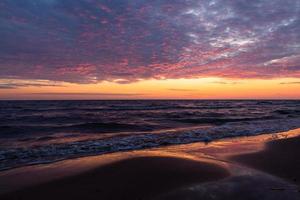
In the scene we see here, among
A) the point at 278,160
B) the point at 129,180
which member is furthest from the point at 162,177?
the point at 278,160

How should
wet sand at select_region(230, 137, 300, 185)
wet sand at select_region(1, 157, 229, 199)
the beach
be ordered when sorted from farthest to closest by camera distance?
wet sand at select_region(230, 137, 300, 185) < wet sand at select_region(1, 157, 229, 199) < the beach

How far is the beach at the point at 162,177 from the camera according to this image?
5.12m

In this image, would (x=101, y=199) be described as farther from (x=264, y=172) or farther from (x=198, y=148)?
(x=198, y=148)

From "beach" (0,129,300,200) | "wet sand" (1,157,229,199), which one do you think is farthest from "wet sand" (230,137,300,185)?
"wet sand" (1,157,229,199)

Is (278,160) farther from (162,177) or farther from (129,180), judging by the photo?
(129,180)

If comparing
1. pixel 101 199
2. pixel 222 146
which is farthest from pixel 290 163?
pixel 101 199

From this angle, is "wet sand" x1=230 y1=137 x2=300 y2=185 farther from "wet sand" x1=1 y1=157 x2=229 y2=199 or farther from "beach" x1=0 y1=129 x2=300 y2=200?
"wet sand" x1=1 y1=157 x2=229 y2=199

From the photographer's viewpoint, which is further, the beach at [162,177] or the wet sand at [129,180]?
the wet sand at [129,180]

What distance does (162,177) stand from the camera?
625 cm

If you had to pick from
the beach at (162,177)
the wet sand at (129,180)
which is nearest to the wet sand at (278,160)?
the beach at (162,177)

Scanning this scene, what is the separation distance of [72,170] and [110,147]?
11.8ft

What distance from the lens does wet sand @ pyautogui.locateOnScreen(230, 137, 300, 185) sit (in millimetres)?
6380

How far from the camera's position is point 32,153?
9352mm

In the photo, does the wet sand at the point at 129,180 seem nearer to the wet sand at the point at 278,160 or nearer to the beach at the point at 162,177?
the beach at the point at 162,177
